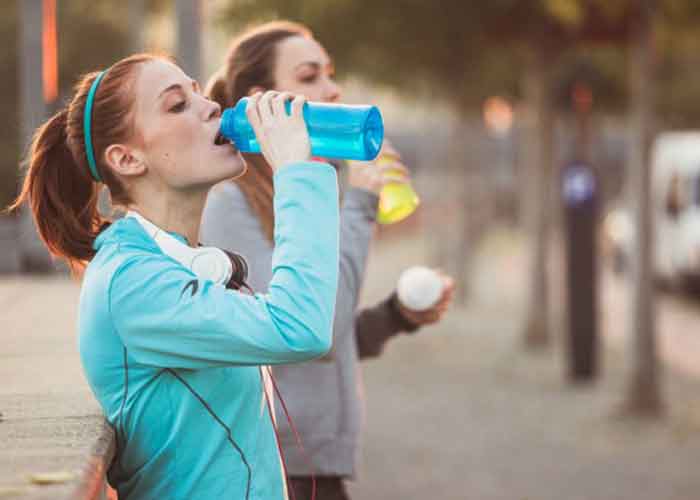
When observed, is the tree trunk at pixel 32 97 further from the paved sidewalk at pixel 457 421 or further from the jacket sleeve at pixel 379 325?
the jacket sleeve at pixel 379 325

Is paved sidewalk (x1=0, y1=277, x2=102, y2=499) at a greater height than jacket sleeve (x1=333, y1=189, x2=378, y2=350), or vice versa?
jacket sleeve (x1=333, y1=189, x2=378, y2=350)

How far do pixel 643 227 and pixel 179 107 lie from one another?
718 cm

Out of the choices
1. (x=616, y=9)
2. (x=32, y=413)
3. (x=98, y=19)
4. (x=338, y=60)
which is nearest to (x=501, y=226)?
(x=98, y=19)

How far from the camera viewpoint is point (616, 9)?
873cm

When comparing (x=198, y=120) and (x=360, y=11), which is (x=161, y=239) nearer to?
(x=198, y=120)

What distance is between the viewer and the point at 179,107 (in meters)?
1.98

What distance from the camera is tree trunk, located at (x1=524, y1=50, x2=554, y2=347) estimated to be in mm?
11516

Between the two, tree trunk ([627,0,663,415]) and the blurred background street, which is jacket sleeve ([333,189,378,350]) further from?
tree trunk ([627,0,663,415])

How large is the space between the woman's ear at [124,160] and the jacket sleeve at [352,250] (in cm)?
76

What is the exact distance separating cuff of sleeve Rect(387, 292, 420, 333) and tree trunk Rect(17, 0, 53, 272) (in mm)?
5475

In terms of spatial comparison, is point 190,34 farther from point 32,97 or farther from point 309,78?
point 309,78

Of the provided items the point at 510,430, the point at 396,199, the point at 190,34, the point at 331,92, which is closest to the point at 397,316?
the point at 396,199

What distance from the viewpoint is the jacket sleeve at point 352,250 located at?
8.65ft

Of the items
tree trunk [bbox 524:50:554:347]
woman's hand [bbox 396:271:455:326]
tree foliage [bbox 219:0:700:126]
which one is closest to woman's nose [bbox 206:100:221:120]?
woman's hand [bbox 396:271:455:326]
